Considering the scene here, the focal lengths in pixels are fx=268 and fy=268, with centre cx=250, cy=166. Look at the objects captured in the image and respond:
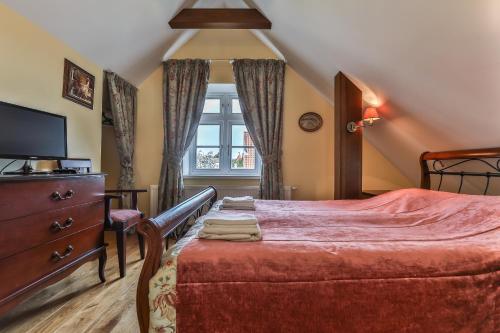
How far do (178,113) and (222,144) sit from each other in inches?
30.5

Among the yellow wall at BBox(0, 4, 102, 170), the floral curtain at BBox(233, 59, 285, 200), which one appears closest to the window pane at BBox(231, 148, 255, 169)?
the floral curtain at BBox(233, 59, 285, 200)

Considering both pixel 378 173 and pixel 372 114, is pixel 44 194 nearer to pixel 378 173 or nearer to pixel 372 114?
pixel 372 114

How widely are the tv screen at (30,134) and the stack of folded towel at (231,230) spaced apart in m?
1.51

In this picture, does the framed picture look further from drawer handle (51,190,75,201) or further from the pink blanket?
the pink blanket

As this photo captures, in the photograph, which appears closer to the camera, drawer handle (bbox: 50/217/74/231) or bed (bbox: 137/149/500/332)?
bed (bbox: 137/149/500/332)

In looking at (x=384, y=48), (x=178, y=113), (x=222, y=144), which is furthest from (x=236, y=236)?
(x=222, y=144)

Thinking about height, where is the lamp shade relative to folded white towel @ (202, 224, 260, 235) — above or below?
above

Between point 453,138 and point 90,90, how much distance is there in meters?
3.48

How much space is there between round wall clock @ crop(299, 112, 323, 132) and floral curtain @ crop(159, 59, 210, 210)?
4.63ft

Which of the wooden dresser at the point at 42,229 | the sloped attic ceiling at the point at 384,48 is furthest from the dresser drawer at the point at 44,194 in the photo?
the sloped attic ceiling at the point at 384,48

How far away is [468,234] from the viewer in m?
1.32

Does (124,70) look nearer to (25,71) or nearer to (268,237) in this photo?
(25,71)

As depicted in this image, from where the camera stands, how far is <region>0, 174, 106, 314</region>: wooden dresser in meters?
1.32

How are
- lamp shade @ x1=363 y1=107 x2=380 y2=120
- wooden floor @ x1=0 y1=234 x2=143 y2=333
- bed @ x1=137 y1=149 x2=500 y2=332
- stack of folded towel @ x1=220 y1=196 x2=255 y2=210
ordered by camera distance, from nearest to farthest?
1. bed @ x1=137 y1=149 x2=500 y2=332
2. wooden floor @ x1=0 y1=234 x2=143 y2=333
3. stack of folded towel @ x1=220 y1=196 x2=255 y2=210
4. lamp shade @ x1=363 y1=107 x2=380 y2=120
